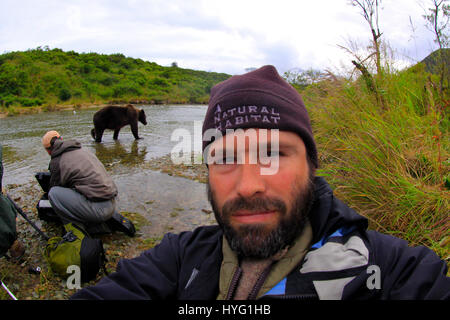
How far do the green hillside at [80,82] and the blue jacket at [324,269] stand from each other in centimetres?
2454

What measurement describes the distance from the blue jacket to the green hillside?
24539mm

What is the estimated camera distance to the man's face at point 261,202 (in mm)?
1056

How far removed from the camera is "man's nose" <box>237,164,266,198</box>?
1050 millimetres

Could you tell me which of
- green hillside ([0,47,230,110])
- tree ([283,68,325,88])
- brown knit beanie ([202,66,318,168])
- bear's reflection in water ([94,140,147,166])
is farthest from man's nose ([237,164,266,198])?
green hillside ([0,47,230,110])

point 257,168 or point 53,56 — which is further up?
point 53,56

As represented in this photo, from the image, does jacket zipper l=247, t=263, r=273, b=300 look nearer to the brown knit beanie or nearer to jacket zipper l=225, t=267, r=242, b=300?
jacket zipper l=225, t=267, r=242, b=300

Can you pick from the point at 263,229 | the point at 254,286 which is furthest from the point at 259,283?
the point at 263,229

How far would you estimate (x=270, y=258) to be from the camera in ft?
3.54

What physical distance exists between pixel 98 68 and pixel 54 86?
1223cm

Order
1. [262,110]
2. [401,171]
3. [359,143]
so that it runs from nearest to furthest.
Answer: [262,110]
[401,171]
[359,143]
